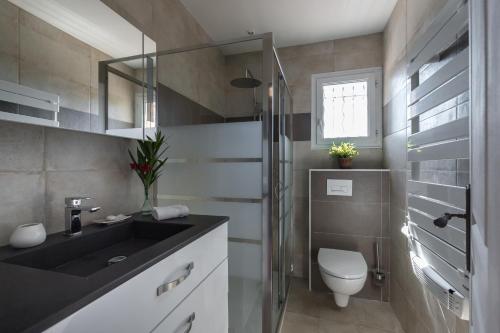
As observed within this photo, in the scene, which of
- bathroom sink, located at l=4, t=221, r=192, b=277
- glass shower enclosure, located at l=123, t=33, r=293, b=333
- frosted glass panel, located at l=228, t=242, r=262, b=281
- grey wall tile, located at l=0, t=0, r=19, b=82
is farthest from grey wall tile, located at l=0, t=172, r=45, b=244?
frosted glass panel, located at l=228, t=242, r=262, b=281

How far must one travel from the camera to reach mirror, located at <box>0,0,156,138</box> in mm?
754

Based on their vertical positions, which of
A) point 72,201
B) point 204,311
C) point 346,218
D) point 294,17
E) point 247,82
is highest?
point 294,17

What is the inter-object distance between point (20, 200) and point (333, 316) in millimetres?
2170

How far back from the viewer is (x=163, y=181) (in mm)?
1520

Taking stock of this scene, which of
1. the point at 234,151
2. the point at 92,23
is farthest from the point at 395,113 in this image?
the point at 92,23

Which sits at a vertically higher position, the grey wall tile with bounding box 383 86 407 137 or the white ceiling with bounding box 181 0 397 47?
the white ceiling with bounding box 181 0 397 47

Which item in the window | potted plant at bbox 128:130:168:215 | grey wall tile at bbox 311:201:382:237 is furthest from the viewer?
the window

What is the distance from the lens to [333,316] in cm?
184

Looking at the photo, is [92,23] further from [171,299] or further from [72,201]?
[171,299]

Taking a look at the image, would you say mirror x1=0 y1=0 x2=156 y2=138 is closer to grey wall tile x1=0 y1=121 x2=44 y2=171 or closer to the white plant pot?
grey wall tile x1=0 y1=121 x2=44 y2=171

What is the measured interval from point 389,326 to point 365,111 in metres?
1.94

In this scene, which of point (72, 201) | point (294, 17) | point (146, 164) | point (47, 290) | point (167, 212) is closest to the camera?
point (47, 290)

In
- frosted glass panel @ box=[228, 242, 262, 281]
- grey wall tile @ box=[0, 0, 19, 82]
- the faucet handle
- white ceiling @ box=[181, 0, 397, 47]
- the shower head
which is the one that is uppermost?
white ceiling @ box=[181, 0, 397, 47]

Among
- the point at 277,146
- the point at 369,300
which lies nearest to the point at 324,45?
the point at 277,146
